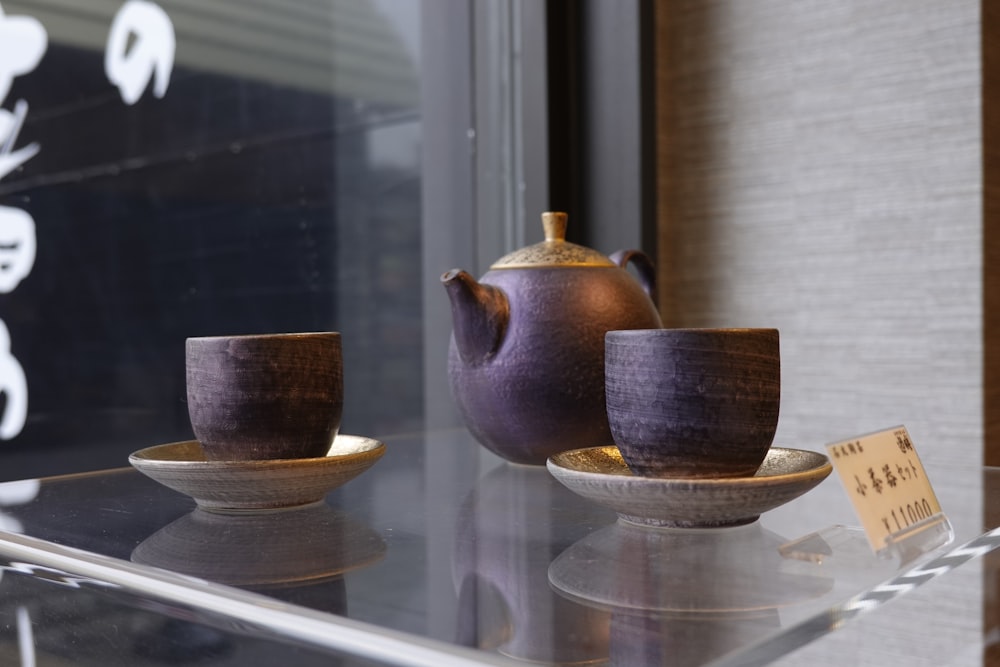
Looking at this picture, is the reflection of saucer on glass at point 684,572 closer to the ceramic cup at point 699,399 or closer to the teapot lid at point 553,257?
the ceramic cup at point 699,399

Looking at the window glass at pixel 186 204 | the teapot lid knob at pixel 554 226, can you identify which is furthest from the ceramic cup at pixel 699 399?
the window glass at pixel 186 204

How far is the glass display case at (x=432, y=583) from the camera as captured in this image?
1.18ft

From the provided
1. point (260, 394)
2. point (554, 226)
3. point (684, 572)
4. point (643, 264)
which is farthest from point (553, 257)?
point (684, 572)

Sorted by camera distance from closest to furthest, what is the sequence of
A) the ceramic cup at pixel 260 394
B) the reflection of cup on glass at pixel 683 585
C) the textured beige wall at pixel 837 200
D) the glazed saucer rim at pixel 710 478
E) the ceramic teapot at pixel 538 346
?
the reflection of cup on glass at pixel 683 585, the glazed saucer rim at pixel 710 478, the ceramic cup at pixel 260 394, the ceramic teapot at pixel 538 346, the textured beige wall at pixel 837 200

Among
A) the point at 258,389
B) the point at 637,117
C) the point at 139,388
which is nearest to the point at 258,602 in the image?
the point at 258,389

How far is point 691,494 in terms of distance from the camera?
19.0 inches

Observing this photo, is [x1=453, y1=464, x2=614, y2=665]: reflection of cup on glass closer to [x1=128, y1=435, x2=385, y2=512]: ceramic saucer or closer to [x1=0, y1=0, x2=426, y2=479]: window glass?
[x1=128, y1=435, x2=385, y2=512]: ceramic saucer

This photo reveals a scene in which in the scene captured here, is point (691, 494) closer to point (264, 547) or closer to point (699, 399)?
point (699, 399)

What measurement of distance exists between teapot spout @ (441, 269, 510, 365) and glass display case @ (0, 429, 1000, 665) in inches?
5.6

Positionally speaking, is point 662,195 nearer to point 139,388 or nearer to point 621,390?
point 139,388

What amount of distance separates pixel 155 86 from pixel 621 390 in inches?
30.3

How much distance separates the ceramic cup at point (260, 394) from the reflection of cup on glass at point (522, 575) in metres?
0.11

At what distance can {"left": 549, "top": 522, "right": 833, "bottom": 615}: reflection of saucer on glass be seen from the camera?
392 millimetres

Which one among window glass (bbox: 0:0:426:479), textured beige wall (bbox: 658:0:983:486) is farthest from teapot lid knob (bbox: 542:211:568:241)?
textured beige wall (bbox: 658:0:983:486)
